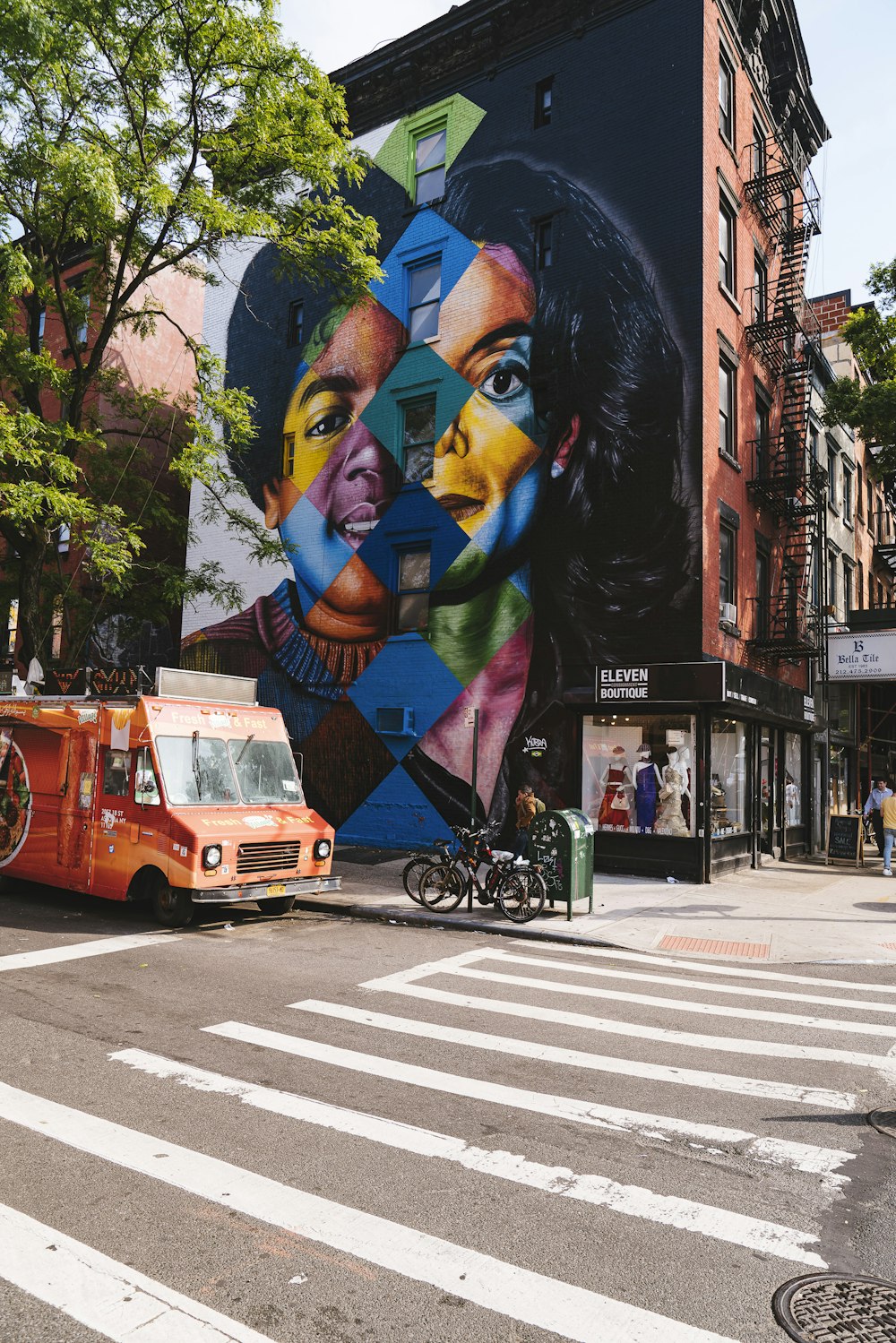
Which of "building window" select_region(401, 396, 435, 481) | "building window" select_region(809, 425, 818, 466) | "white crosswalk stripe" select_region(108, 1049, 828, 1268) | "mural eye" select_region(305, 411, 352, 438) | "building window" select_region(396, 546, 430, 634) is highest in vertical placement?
"building window" select_region(809, 425, 818, 466)

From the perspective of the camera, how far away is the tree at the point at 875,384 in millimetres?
21266

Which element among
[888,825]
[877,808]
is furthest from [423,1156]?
[877,808]

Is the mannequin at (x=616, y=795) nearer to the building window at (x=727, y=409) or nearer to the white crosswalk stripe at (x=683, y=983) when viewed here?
the building window at (x=727, y=409)

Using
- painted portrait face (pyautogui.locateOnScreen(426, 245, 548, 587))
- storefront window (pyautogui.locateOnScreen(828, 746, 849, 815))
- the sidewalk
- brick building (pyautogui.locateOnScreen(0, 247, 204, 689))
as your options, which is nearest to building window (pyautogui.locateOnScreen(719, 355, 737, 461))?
→ painted portrait face (pyautogui.locateOnScreen(426, 245, 548, 587))

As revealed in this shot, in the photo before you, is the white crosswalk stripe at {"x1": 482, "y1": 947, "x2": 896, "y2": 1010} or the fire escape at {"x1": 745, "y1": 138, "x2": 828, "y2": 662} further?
the fire escape at {"x1": 745, "y1": 138, "x2": 828, "y2": 662}

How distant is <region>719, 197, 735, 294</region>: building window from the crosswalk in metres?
16.6

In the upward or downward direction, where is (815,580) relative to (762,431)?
downward

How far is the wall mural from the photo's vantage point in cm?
1836

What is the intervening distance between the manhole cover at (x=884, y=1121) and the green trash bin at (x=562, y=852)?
6.82 m

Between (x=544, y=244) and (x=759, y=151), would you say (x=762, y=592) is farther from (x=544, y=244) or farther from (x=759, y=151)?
(x=759, y=151)

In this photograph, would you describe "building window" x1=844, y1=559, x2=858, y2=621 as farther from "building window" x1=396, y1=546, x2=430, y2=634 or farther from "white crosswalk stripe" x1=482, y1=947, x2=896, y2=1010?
"white crosswalk stripe" x1=482, y1=947, x2=896, y2=1010

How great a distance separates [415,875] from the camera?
1373cm

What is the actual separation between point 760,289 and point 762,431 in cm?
336

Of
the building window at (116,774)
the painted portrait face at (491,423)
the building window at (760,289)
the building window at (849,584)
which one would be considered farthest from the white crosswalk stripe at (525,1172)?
the building window at (849,584)
